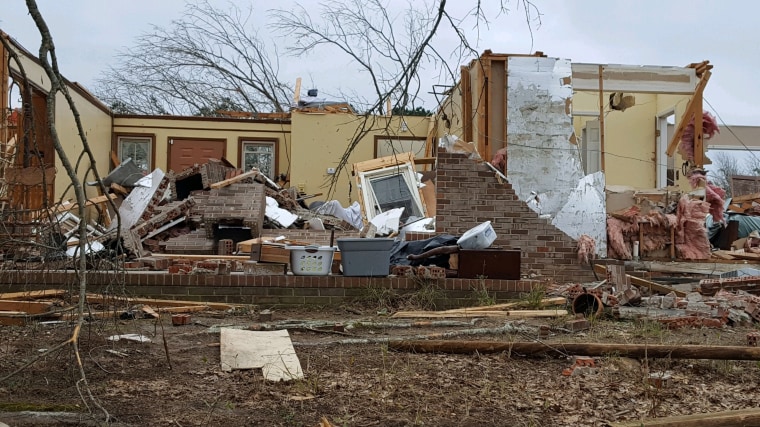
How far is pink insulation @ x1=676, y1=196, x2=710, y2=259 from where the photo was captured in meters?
11.2

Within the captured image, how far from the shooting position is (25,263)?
17.8 ft

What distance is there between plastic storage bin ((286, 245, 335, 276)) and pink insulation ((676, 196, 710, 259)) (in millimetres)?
5982

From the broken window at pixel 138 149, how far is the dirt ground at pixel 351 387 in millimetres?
13738

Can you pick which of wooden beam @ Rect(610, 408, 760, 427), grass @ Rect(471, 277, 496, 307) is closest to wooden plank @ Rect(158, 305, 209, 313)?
grass @ Rect(471, 277, 496, 307)

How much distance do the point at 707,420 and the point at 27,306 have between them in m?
5.92

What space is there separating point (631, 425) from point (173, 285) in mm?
5618

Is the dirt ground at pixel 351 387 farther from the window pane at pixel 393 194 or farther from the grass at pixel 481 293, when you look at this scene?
the window pane at pixel 393 194

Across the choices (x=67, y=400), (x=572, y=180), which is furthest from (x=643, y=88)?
(x=67, y=400)

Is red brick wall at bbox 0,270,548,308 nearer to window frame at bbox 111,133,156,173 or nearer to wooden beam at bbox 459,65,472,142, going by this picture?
wooden beam at bbox 459,65,472,142

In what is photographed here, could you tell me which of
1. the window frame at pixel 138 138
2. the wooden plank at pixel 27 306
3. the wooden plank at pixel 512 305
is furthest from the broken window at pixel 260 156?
the wooden plank at pixel 27 306

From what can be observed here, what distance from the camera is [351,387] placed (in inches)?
175

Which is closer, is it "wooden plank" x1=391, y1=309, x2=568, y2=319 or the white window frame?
"wooden plank" x1=391, y1=309, x2=568, y2=319

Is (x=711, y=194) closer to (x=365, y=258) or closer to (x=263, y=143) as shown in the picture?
(x=365, y=258)

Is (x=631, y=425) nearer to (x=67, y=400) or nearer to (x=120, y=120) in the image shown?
(x=67, y=400)
